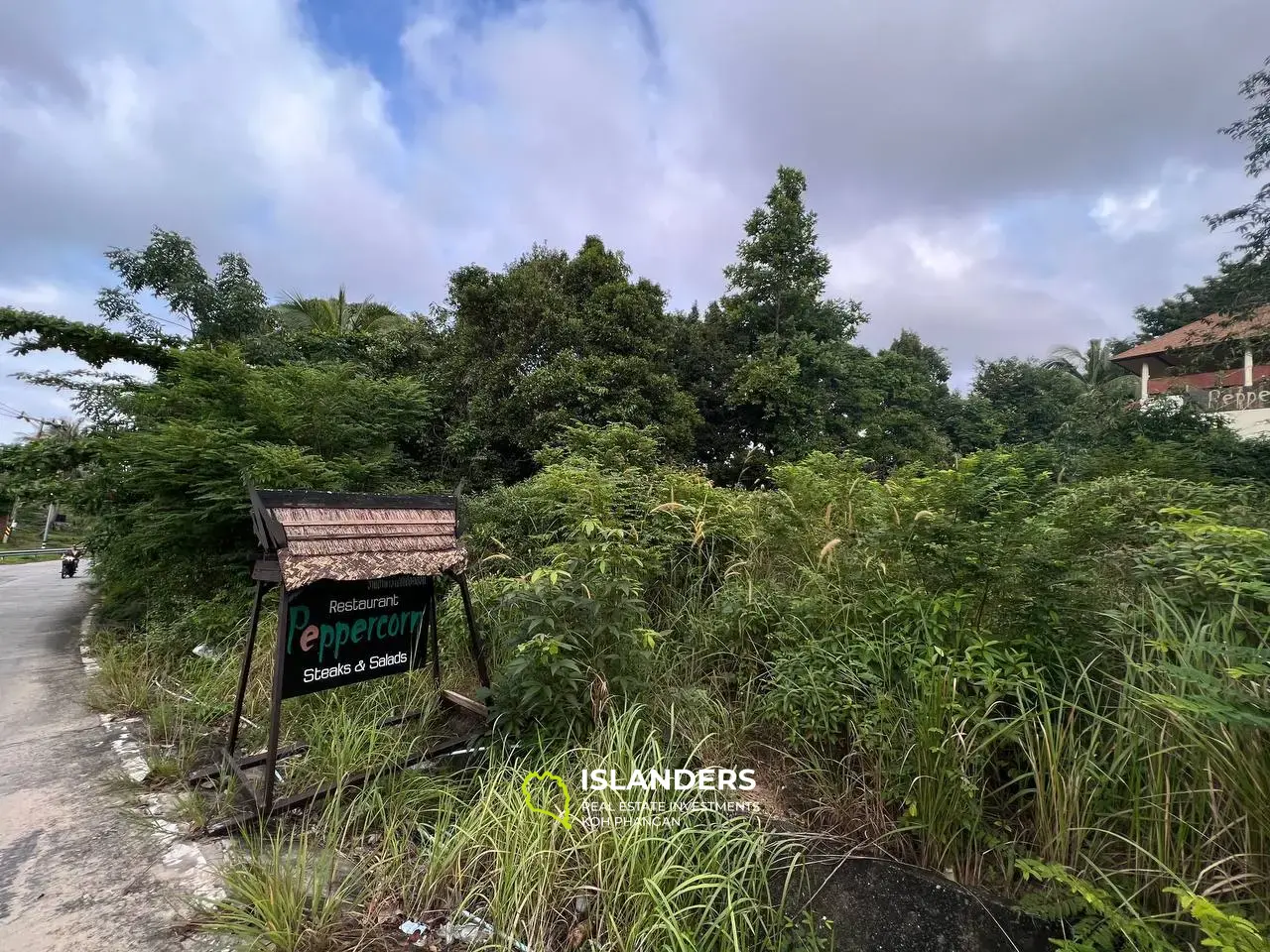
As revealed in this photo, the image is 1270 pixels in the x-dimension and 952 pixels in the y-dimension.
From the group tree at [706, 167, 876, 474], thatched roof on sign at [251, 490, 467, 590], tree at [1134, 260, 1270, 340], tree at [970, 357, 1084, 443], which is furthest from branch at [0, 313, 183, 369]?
tree at [970, 357, 1084, 443]

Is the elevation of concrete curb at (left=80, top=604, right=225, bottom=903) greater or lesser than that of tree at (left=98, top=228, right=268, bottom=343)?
lesser

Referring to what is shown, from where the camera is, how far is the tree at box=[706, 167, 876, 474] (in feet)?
40.6

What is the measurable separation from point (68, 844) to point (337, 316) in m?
13.1

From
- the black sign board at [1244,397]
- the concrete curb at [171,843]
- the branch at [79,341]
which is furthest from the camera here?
the black sign board at [1244,397]

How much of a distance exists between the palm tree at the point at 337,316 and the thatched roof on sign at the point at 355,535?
423 inches

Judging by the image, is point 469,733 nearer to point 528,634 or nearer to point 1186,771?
point 528,634

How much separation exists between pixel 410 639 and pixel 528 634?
984 millimetres

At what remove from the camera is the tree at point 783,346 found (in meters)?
12.4

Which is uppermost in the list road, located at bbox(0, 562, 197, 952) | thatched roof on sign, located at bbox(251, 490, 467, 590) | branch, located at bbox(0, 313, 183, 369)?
branch, located at bbox(0, 313, 183, 369)

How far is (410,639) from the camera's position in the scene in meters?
3.46

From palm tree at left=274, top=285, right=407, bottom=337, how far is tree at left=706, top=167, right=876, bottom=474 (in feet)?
24.8

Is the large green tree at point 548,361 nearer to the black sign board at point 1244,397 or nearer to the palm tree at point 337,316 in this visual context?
the palm tree at point 337,316

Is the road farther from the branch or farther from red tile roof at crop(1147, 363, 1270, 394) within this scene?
red tile roof at crop(1147, 363, 1270, 394)

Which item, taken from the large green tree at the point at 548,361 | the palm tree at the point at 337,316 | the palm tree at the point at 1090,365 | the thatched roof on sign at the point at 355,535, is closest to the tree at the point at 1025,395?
the palm tree at the point at 1090,365
